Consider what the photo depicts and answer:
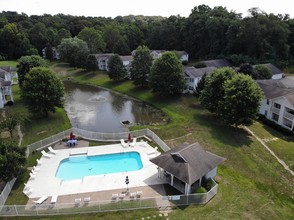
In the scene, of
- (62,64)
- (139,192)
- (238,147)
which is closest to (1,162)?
(139,192)

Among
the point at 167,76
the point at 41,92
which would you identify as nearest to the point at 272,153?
the point at 167,76

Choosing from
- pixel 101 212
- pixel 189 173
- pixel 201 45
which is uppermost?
pixel 201 45

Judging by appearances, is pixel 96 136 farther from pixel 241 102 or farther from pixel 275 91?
pixel 275 91

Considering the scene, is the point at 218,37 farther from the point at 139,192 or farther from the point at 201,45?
the point at 139,192

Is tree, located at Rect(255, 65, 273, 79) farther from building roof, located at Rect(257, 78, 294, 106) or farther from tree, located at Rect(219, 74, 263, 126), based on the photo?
tree, located at Rect(219, 74, 263, 126)

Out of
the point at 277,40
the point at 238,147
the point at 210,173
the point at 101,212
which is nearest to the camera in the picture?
the point at 101,212

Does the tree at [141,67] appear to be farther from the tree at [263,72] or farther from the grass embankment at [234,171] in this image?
the tree at [263,72]
